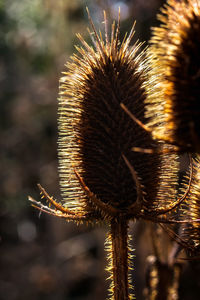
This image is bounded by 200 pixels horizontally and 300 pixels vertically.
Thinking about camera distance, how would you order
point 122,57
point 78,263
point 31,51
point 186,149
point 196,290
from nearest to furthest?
1. point 186,149
2. point 122,57
3. point 196,290
4. point 78,263
5. point 31,51

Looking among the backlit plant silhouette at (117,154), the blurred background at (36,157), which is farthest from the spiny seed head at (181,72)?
the blurred background at (36,157)

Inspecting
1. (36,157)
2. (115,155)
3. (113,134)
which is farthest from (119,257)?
(36,157)

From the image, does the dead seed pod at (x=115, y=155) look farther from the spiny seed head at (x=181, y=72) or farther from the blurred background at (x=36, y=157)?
the blurred background at (x=36, y=157)

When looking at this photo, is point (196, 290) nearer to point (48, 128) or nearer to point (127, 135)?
point (127, 135)

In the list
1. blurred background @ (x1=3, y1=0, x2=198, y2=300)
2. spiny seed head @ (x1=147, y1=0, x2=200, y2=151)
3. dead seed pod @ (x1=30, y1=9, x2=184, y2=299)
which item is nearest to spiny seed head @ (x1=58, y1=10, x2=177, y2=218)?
dead seed pod @ (x1=30, y1=9, x2=184, y2=299)

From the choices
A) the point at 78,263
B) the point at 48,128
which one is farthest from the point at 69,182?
the point at 48,128

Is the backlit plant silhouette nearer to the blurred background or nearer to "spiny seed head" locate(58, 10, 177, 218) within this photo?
"spiny seed head" locate(58, 10, 177, 218)

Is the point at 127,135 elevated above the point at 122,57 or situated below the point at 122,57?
below
